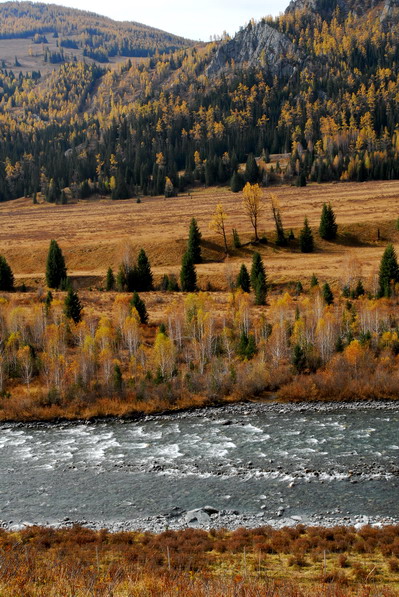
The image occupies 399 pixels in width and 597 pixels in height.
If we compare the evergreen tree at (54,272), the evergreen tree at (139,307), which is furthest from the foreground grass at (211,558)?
the evergreen tree at (54,272)

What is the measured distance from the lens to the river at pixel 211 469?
32.2 meters

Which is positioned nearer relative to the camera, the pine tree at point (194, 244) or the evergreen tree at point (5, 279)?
the evergreen tree at point (5, 279)

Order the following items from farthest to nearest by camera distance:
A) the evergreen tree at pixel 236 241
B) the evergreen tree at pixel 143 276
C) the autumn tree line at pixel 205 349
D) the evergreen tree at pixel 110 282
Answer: the evergreen tree at pixel 236 241, the evergreen tree at pixel 110 282, the evergreen tree at pixel 143 276, the autumn tree line at pixel 205 349

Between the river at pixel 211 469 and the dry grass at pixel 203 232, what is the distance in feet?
138

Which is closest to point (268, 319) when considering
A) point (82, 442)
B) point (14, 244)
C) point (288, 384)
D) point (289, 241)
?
point (288, 384)

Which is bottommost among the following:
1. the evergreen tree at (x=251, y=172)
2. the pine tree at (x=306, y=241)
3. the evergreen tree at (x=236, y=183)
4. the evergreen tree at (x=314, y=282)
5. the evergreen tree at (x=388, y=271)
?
the evergreen tree at (x=314, y=282)

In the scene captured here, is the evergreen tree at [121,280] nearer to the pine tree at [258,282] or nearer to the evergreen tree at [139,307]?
the evergreen tree at [139,307]

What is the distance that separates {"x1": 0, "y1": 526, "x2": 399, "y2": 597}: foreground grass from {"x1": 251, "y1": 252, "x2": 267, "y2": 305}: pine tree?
49944mm

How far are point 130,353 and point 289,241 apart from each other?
57.6 metres

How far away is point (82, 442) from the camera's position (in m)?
44.3

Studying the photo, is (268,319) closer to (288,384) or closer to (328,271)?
(288,384)

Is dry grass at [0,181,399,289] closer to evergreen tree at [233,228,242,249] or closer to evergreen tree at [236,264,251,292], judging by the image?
evergreen tree at [233,228,242,249]

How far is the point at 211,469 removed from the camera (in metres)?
38.1

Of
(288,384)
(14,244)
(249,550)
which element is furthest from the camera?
(14,244)
